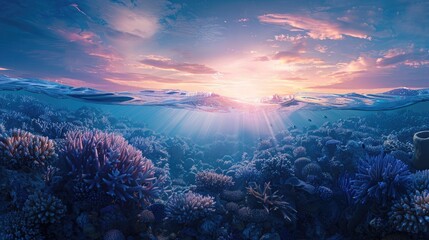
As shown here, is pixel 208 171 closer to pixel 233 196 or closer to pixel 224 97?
pixel 233 196

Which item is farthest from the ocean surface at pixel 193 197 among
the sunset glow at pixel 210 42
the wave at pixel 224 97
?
the wave at pixel 224 97

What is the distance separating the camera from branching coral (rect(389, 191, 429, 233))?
17.4ft

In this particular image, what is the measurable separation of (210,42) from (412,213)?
8.58 meters

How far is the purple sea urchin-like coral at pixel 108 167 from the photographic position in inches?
212

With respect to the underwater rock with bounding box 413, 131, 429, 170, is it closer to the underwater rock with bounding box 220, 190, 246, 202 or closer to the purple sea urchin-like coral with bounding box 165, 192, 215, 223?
the underwater rock with bounding box 220, 190, 246, 202

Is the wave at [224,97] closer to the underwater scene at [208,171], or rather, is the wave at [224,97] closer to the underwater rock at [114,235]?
the underwater scene at [208,171]

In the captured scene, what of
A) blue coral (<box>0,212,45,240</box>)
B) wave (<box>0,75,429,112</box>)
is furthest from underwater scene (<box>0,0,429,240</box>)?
wave (<box>0,75,429,112</box>)

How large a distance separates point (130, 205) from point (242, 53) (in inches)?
314

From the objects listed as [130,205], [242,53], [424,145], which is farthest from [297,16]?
[130,205]

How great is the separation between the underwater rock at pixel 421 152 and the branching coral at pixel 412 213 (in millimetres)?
2794

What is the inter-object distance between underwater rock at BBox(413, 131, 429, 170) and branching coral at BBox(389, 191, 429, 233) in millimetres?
2794

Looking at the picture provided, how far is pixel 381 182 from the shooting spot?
6215mm

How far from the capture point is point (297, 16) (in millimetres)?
7555

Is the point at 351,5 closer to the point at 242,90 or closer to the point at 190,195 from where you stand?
the point at 190,195
